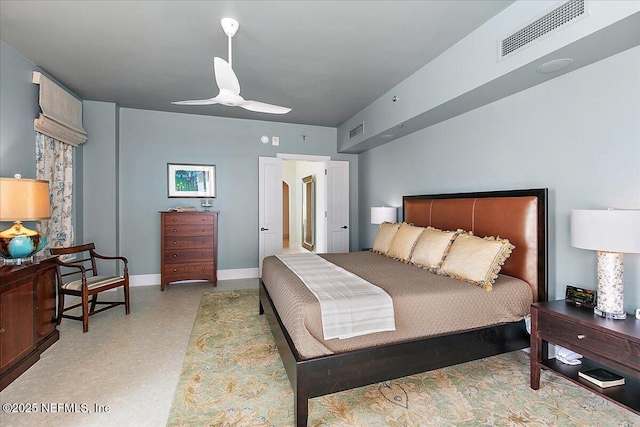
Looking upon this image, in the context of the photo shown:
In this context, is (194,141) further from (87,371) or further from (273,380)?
(273,380)

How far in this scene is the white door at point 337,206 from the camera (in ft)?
19.5

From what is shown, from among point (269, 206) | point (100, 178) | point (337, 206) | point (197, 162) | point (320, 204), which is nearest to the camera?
point (100, 178)

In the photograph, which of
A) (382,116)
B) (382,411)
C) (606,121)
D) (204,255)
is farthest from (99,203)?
(606,121)

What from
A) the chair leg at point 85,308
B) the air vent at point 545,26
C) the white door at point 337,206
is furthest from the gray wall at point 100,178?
the air vent at point 545,26

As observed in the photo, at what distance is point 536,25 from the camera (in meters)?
2.13

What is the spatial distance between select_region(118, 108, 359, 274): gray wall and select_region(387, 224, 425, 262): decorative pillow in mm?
2823

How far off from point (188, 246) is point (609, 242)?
4.82 m

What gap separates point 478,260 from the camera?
2.49 m

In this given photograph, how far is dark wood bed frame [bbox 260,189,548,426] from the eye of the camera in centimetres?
179

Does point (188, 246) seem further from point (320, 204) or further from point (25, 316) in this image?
point (320, 204)

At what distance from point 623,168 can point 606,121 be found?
1.21ft

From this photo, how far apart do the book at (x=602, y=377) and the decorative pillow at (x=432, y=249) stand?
121 centimetres

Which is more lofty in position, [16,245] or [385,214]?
[385,214]

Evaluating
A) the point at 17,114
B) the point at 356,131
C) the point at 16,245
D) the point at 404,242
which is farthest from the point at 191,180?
the point at 404,242
